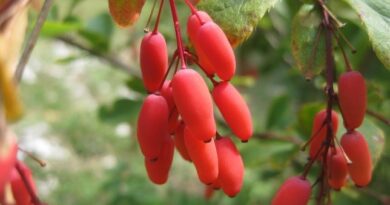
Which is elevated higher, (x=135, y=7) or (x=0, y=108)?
(x=0, y=108)

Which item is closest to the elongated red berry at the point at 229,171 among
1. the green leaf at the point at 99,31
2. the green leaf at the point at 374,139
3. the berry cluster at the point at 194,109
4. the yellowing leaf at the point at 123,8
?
the berry cluster at the point at 194,109

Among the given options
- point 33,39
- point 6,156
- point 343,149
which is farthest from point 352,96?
point 6,156

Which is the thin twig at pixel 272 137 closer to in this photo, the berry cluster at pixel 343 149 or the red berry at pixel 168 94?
the berry cluster at pixel 343 149

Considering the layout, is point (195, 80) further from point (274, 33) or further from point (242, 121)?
point (274, 33)

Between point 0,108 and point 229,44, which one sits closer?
point 0,108

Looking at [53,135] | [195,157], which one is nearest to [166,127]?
[195,157]

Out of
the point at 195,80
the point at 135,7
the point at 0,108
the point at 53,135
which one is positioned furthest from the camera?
the point at 53,135

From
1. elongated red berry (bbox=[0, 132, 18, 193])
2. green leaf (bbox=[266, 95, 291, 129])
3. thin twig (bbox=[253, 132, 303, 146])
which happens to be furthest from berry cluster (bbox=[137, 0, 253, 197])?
green leaf (bbox=[266, 95, 291, 129])
